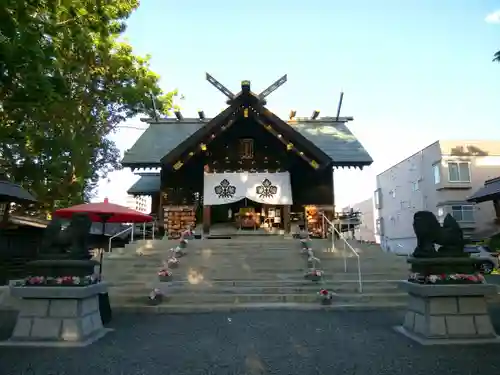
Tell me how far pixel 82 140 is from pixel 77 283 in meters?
13.4

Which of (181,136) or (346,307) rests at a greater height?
(181,136)

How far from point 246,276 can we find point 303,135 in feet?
31.5

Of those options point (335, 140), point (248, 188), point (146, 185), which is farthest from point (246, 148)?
point (146, 185)

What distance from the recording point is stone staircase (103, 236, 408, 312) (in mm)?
8070

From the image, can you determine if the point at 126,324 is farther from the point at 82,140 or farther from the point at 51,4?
the point at 82,140

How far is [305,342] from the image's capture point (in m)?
5.20

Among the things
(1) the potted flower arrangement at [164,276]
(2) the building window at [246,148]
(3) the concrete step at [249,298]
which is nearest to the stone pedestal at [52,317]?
(3) the concrete step at [249,298]

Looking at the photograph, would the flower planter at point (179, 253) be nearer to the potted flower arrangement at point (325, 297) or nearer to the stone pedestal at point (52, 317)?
the potted flower arrangement at point (325, 297)

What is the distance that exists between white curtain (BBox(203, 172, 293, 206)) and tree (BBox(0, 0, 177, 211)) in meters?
6.64

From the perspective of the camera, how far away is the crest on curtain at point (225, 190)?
15.2 metres

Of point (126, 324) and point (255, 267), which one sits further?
point (255, 267)

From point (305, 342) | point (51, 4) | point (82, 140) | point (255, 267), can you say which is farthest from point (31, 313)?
point (82, 140)

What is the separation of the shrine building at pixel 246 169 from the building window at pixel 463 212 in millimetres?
13223

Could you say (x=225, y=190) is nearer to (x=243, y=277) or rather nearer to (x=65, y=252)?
(x=243, y=277)
